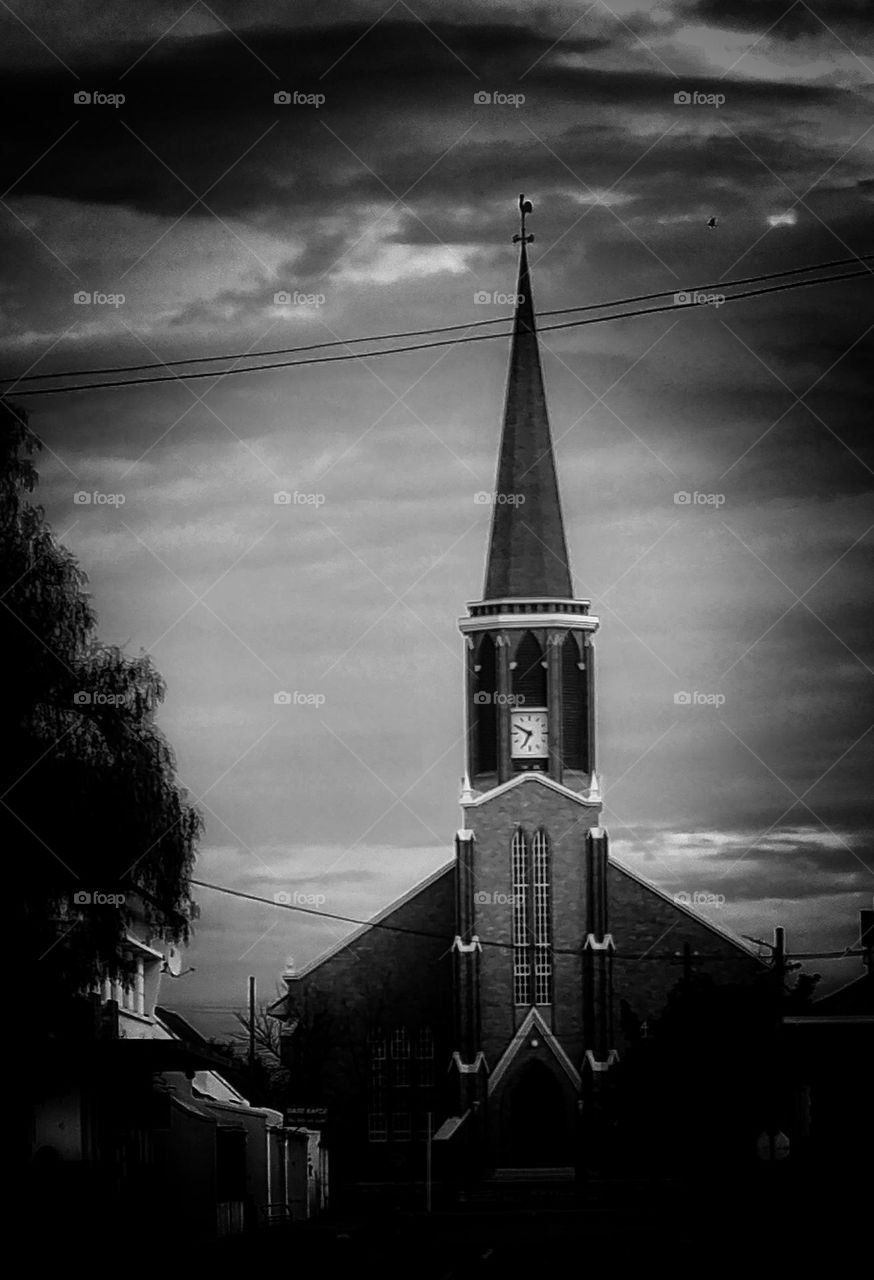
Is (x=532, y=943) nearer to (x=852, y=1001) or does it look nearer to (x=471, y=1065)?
(x=471, y=1065)

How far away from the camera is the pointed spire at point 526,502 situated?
82.9 meters

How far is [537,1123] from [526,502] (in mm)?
21767

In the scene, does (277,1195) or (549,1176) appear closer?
(277,1195)

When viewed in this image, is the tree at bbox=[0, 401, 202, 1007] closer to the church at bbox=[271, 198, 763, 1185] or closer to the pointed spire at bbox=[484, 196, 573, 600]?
the church at bbox=[271, 198, 763, 1185]

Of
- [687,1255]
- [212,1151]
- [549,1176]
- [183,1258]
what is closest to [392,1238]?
[212,1151]

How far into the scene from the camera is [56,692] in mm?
27234

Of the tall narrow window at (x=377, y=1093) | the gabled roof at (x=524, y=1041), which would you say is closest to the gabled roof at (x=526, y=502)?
the gabled roof at (x=524, y=1041)

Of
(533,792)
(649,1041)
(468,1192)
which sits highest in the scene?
(533,792)

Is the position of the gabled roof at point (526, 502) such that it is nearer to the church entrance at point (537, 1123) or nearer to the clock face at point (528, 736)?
the clock face at point (528, 736)

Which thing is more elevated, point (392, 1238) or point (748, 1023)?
point (748, 1023)


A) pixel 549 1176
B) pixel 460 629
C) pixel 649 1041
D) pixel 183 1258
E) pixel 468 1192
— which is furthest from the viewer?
pixel 460 629

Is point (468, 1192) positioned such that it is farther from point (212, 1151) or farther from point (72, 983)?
point (72, 983)

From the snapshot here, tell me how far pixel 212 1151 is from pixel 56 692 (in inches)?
556

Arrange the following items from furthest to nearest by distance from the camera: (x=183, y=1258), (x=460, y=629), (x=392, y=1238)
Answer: (x=460, y=629), (x=392, y=1238), (x=183, y=1258)
